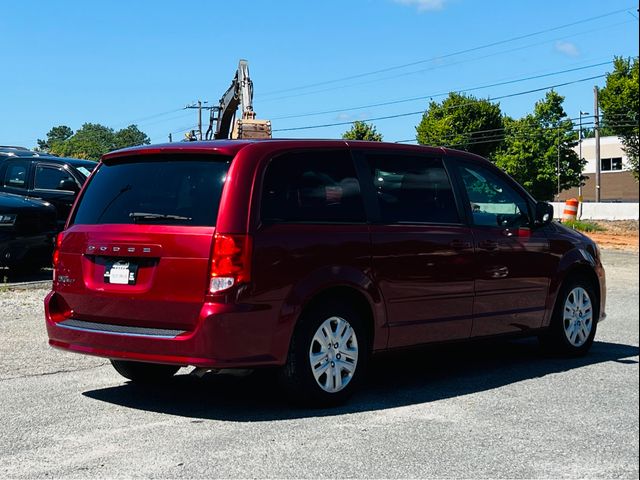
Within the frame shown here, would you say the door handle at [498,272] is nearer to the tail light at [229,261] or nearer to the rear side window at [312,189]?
the rear side window at [312,189]

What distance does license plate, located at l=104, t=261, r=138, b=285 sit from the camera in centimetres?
548

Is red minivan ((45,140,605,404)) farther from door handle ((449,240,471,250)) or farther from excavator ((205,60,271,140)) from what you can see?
excavator ((205,60,271,140))

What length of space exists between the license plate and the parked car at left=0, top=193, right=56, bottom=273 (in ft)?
26.5

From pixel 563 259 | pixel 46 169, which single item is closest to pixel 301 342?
pixel 563 259

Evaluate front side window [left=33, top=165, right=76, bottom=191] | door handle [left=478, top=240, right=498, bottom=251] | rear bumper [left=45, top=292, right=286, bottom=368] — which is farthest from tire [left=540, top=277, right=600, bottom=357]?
front side window [left=33, top=165, right=76, bottom=191]

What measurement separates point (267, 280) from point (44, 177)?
10891 millimetres

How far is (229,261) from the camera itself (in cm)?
521

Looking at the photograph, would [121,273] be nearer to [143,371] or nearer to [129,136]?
[143,371]

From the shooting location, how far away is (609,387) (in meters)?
6.21

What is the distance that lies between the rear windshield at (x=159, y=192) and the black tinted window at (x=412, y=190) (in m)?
1.26

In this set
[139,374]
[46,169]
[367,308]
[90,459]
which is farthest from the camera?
[46,169]

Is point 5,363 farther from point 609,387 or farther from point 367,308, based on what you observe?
point 609,387

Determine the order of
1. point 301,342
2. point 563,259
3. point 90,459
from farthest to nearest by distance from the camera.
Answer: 1. point 563,259
2. point 301,342
3. point 90,459

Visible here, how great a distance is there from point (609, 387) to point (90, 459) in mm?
3757
